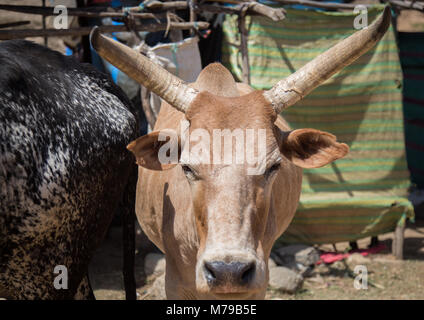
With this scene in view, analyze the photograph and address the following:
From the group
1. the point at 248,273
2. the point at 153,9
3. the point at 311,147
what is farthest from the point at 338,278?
the point at 248,273

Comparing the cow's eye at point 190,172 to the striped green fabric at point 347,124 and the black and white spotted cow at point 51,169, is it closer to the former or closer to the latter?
the black and white spotted cow at point 51,169

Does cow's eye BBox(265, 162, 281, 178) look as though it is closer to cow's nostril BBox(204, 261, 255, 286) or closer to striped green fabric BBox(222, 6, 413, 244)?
cow's nostril BBox(204, 261, 255, 286)

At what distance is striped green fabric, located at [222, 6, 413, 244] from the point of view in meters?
6.12

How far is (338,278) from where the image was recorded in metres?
5.83

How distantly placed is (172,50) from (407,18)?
44.3 ft

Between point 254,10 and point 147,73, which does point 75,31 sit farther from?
point 147,73

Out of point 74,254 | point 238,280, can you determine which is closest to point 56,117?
point 74,254

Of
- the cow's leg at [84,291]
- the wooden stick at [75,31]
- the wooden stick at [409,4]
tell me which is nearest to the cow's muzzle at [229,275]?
the cow's leg at [84,291]

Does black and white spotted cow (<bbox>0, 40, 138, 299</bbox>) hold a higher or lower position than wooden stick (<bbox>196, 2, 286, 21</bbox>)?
lower

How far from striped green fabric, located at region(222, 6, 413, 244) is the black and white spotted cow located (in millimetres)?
3061

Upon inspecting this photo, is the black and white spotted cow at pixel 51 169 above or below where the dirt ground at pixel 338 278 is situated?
above

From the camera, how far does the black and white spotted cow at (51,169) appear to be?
259 centimetres

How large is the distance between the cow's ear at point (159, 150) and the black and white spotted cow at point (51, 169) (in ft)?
1.40

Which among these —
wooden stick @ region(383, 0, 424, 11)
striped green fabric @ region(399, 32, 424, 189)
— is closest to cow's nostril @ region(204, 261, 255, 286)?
wooden stick @ region(383, 0, 424, 11)
